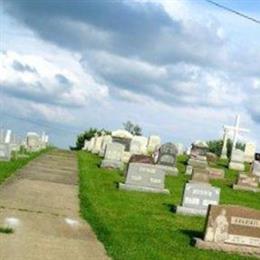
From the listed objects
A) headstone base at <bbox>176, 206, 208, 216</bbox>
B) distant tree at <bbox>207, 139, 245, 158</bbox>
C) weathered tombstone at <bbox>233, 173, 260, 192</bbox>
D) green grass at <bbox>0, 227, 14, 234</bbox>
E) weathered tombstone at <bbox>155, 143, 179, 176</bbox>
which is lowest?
green grass at <bbox>0, 227, 14, 234</bbox>

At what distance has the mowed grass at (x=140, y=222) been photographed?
10.9m

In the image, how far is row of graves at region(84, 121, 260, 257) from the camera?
1205cm

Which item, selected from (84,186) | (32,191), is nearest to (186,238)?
(32,191)

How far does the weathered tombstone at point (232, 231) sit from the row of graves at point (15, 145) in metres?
17.4

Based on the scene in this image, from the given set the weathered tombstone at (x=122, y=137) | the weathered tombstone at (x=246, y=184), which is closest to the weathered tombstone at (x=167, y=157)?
the weathered tombstone at (x=246, y=184)

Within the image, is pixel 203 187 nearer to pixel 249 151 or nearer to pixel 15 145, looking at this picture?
pixel 15 145

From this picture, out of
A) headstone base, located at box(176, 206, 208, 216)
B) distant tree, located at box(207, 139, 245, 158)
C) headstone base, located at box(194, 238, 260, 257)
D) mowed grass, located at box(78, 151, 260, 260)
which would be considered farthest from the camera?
distant tree, located at box(207, 139, 245, 158)

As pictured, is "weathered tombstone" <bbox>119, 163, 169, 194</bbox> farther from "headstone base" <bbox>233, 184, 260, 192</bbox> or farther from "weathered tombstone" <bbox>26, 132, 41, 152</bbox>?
"weathered tombstone" <bbox>26, 132, 41, 152</bbox>

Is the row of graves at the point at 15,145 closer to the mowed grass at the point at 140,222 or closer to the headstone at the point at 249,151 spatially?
the mowed grass at the point at 140,222

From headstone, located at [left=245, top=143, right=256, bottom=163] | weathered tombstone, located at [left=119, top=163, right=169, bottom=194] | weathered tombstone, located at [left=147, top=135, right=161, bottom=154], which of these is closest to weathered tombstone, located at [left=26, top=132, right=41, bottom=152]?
weathered tombstone, located at [left=147, top=135, right=161, bottom=154]

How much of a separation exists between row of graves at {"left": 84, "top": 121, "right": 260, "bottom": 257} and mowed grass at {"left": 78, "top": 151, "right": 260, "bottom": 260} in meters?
0.41

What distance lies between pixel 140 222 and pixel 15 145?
21.0 metres

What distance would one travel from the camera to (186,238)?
41.8ft

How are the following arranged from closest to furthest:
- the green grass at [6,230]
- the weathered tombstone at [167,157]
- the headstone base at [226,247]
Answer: the green grass at [6,230]
the headstone base at [226,247]
the weathered tombstone at [167,157]
